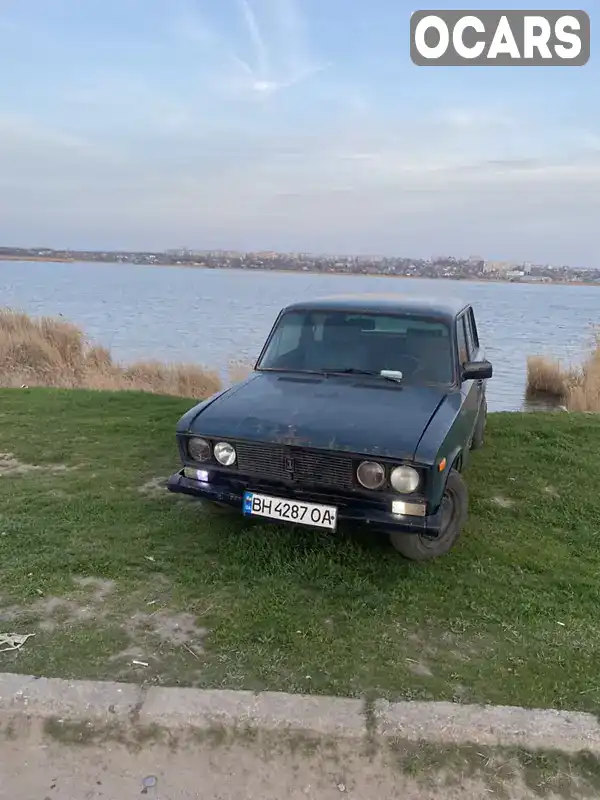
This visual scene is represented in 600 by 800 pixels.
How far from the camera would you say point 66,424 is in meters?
7.84

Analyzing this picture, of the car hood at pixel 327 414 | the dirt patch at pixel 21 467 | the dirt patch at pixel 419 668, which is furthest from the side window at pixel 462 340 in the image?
the dirt patch at pixel 21 467

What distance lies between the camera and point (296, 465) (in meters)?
3.93

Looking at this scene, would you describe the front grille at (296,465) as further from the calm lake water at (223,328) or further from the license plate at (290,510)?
the calm lake water at (223,328)

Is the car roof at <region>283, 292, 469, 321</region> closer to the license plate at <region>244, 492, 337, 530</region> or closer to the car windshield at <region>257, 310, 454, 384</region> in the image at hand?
the car windshield at <region>257, 310, 454, 384</region>

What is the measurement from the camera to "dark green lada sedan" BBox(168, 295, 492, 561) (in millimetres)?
3770

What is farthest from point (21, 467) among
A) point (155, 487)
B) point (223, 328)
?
point (223, 328)

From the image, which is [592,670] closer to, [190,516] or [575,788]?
[575,788]

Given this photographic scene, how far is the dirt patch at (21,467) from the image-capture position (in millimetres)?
6016

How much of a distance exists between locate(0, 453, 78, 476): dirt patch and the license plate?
9.18 ft

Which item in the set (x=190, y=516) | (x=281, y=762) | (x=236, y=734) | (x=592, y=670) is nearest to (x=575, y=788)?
(x=592, y=670)

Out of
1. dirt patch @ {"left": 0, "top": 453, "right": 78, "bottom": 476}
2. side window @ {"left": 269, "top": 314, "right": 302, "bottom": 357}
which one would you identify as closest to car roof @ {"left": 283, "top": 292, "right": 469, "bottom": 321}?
side window @ {"left": 269, "top": 314, "right": 302, "bottom": 357}

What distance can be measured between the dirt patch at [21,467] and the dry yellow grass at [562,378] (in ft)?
29.4

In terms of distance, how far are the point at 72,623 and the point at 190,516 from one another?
1583 mm

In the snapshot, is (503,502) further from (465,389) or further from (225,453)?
(225,453)
